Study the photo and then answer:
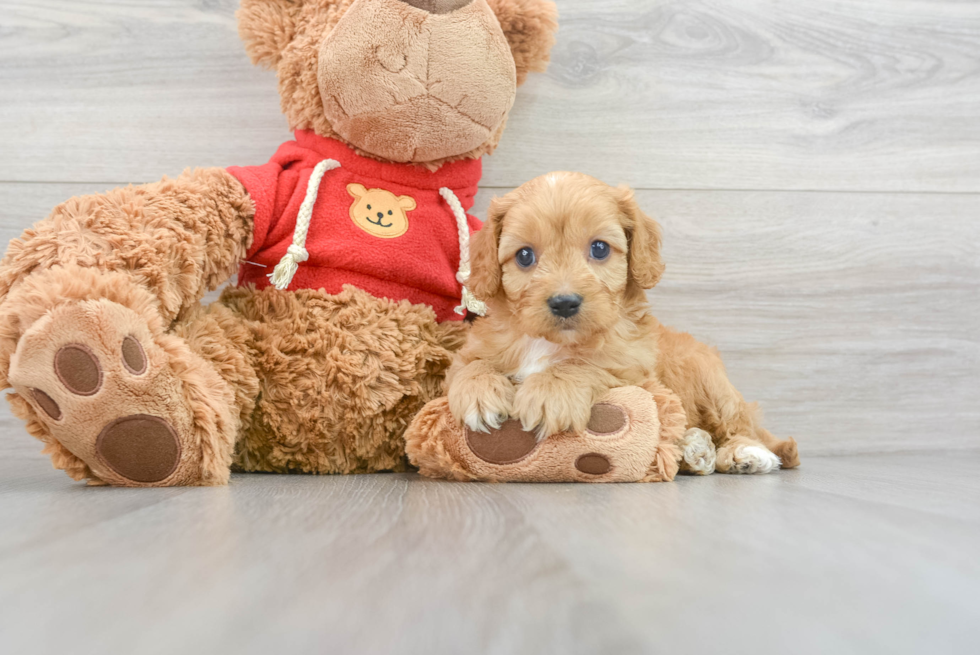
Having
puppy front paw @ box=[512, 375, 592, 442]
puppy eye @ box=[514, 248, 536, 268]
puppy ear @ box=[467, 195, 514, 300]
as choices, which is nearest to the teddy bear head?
puppy ear @ box=[467, 195, 514, 300]

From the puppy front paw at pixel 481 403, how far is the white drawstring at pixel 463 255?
29cm

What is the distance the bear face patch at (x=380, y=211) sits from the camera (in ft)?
4.76

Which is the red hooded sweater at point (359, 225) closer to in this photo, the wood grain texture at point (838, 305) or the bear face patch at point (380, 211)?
the bear face patch at point (380, 211)

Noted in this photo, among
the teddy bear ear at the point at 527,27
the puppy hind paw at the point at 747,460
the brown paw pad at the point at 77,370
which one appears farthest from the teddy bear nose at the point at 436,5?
the puppy hind paw at the point at 747,460

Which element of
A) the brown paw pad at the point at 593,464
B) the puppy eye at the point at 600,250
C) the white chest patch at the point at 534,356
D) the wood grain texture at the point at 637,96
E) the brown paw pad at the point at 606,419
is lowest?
the brown paw pad at the point at 593,464

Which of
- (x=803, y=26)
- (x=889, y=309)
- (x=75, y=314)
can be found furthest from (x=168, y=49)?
(x=889, y=309)

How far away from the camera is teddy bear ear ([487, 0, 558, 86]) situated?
4.83 feet

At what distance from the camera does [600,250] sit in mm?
1256

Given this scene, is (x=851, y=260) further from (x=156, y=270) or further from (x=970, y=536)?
(x=156, y=270)

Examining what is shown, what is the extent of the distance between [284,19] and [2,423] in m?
1.22

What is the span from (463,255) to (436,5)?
500mm

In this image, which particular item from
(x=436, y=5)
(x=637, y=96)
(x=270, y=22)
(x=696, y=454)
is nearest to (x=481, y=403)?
(x=696, y=454)

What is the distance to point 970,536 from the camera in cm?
75

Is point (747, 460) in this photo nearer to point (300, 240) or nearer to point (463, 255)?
point (463, 255)
